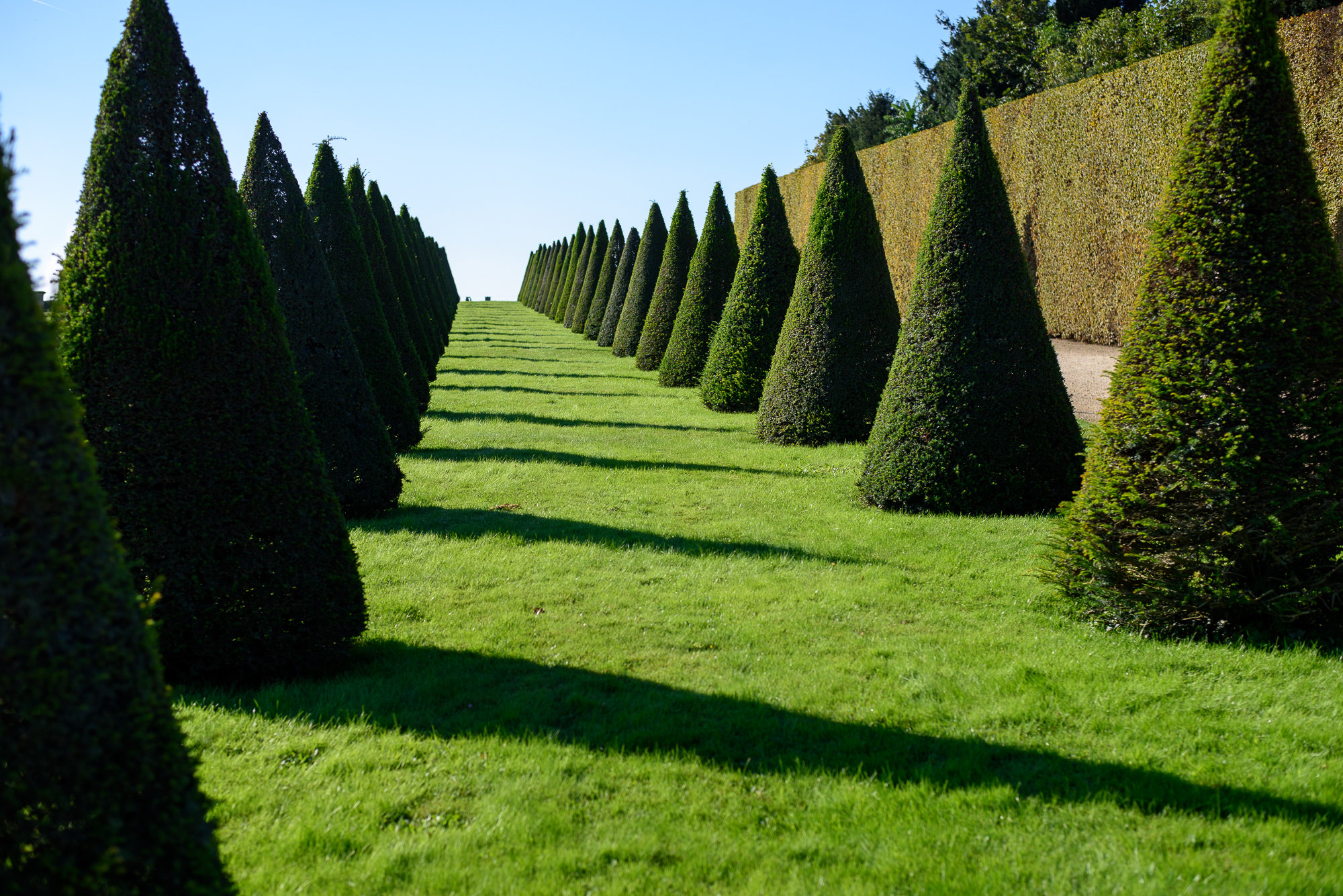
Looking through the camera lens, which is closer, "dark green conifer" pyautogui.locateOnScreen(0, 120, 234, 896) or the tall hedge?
"dark green conifer" pyautogui.locateOnScreen(0, 120, 234, 896)

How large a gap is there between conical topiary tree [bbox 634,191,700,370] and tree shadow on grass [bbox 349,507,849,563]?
51.2 ft

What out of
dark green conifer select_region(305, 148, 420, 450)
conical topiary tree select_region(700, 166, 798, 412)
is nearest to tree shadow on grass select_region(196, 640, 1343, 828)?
dark green conifer select_region(305, 148, 420, 450)

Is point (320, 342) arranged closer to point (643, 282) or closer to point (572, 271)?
point (643, 282)

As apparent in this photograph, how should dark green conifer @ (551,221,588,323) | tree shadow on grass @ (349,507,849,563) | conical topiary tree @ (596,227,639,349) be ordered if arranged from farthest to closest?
dark green conifer @ (551,221,588,323)
conical topiary tree @ (596,227,639,349)
tree shadow on grass @ (349,507,849,563)

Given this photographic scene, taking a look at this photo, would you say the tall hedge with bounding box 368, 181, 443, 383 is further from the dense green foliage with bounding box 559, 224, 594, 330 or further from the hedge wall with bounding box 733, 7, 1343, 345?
the dense green foliage with bounding box 559, 224, 594, 330

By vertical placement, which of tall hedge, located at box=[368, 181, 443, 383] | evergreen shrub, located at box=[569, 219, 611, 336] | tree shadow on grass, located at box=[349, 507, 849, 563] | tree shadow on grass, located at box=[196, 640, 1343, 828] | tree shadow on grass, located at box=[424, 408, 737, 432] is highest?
evergreen shrub, located at box=[569, 219, 611, 336]

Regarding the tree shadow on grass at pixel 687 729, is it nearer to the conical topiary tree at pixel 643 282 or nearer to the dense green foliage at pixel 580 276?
the conical topiary tree at pixel 643 282

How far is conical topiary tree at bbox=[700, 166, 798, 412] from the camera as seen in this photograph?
665 inches

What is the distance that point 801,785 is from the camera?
423 cm

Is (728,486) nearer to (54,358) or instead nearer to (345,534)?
(345,534)

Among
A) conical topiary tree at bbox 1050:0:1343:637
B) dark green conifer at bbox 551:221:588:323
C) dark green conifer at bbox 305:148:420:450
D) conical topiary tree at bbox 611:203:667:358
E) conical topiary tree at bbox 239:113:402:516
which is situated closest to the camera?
conical topiary tree at bbox 1050:0:1343:637

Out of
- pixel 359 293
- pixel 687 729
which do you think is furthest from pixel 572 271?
pixel 687 729

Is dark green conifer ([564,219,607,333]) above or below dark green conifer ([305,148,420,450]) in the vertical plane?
above

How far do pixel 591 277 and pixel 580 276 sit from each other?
352cm
